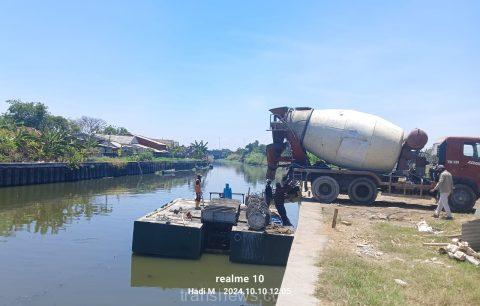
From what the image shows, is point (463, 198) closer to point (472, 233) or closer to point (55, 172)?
point (472, 233)

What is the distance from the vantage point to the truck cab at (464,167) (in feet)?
58.9

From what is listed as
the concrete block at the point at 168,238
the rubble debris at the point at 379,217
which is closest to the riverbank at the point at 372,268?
the rubble debris at the point at 379,217

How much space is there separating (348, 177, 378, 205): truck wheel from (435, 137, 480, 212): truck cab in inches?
129

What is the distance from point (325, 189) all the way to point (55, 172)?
94.4 ft

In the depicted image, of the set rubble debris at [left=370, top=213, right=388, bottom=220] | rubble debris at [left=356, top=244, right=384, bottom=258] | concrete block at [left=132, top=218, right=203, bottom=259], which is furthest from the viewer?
rubble debris at [left=370, top=213, right=388, bottom=220]

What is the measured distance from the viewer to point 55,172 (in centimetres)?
3931

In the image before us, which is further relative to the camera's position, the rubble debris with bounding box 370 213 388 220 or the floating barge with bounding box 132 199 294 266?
the rubble debris with bounding box 370 213 388 220

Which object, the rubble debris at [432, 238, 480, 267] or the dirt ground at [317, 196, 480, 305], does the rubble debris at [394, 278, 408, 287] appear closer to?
the dirt ground at [317, 196, 480, 305]

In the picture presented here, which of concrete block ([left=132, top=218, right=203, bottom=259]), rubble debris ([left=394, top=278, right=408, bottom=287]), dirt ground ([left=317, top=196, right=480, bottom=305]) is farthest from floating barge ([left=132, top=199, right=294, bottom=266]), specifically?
rubble debris ([left=394, top=278, right=408, bottom=287])

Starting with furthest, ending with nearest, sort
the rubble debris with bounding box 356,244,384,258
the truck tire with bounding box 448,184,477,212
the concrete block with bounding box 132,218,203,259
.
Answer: the truck tire with bounding box 448,184,477,212, the concrete block with bounding box 132,218,203,259, the rubble debris with bounding box 356,244,384,258

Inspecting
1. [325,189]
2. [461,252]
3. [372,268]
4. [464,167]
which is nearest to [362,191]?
[325,189]

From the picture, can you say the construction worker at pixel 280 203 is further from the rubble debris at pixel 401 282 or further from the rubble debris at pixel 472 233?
the rubble debris at pixel 401 282

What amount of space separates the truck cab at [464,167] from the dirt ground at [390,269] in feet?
16.3

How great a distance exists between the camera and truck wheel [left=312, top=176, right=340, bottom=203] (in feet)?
64.2
